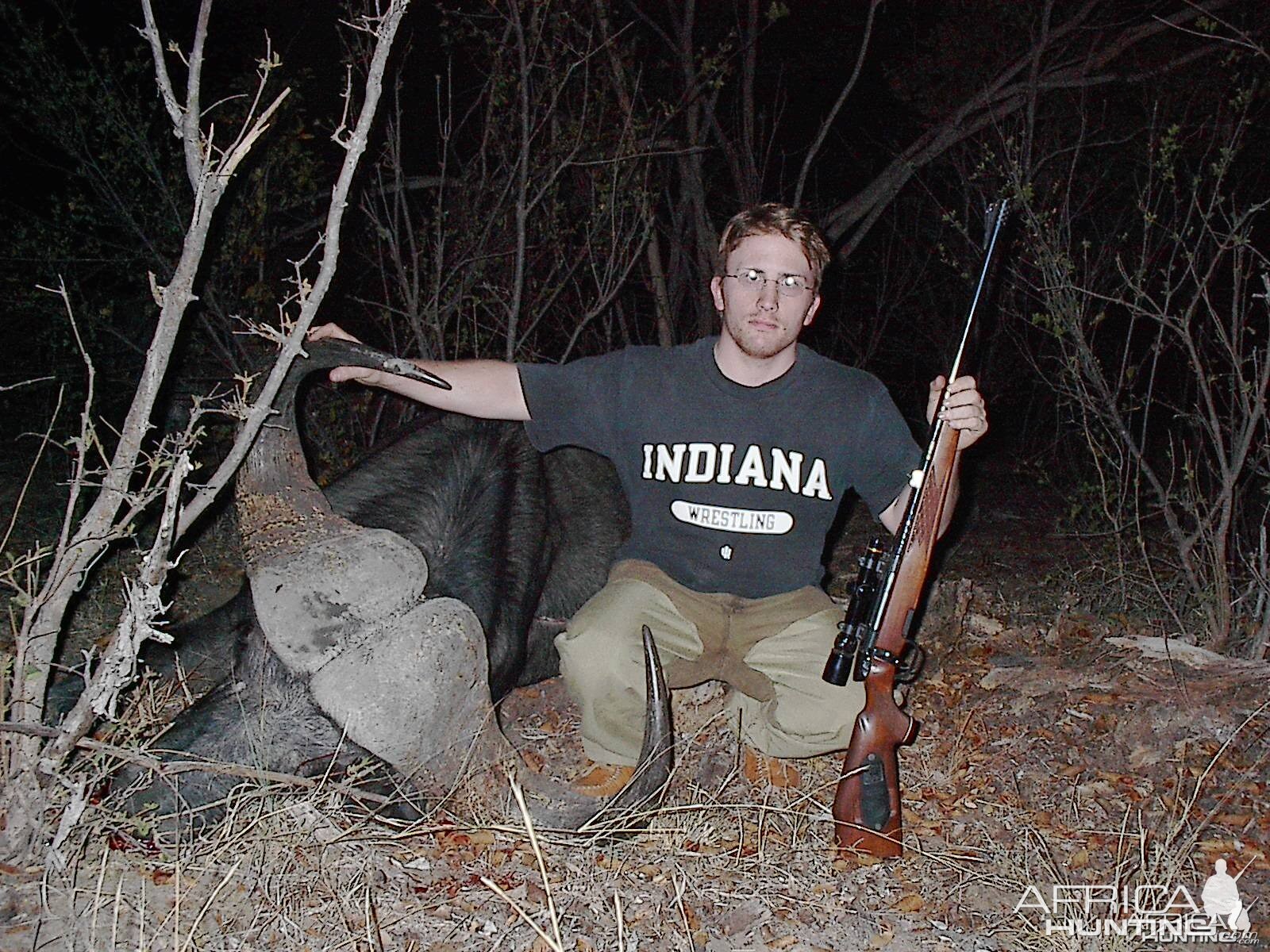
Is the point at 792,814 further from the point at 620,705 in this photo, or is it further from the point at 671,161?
the point at 671,161

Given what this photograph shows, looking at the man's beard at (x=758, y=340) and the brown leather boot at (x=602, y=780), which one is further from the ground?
the man's beard at (x=758, y=340)

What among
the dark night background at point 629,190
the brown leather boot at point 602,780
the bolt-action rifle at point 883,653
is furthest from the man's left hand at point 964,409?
the dark night background at point 629,190

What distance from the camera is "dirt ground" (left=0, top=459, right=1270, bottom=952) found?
2729mm

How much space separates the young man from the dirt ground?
0.35 metres

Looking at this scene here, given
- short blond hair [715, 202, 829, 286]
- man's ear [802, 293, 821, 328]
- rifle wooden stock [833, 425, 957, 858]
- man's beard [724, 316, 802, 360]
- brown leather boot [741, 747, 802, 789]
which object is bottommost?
brown leather boot [741, 747, 802, 789]

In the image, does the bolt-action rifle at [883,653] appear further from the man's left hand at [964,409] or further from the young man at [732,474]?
the young man at [732,474]

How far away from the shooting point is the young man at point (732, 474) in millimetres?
3467

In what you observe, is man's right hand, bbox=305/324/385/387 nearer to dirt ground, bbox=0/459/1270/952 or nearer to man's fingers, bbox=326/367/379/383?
man's fingers, bbox=326/367/379/383

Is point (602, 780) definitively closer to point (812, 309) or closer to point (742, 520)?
point (742, 520)

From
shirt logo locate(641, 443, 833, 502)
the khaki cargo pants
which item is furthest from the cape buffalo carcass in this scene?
shirt logo locate(641, 443, 833, 502)

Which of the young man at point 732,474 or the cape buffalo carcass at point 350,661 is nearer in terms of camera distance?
the cape buffalo carcass at point 350,661

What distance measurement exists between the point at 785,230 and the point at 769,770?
70.7 inches

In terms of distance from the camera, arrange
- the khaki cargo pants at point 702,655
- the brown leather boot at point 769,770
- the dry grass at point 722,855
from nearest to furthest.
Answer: the dry grass at point 722,855
the khaki cargo pants at point 702,655
the brown leather boot at point 769,770

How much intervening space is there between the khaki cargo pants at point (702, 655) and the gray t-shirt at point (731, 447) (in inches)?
3.5
